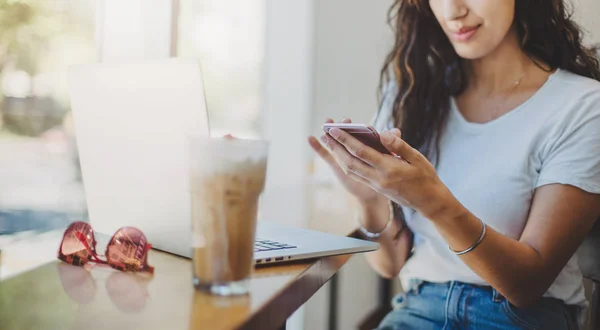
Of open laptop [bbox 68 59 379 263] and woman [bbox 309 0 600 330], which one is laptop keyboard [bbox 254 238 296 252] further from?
woman [bbox 309 0 600 330]

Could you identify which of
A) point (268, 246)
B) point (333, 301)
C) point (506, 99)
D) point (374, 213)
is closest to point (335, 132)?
point (268, 246)

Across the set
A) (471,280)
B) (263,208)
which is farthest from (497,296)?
(263,208)

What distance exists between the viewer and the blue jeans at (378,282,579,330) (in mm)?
838

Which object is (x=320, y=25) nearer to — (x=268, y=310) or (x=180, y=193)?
(x=180, y=193)

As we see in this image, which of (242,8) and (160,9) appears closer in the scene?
(160,9)

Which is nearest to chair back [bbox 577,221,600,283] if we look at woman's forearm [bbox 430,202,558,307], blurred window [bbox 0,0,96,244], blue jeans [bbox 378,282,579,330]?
blue jeans [bbox 378,282,579,330]

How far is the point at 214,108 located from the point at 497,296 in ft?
3.40

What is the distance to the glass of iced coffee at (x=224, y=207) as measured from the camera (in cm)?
46

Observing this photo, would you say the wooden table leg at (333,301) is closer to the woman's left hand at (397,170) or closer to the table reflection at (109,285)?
the woman's left hand at (397,170)

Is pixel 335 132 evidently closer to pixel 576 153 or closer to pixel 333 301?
pixel 576 153

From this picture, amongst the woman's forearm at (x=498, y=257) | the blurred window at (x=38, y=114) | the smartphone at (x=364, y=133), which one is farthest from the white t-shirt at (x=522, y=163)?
the blurred window at (x=38, y=114)

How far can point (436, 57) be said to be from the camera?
1.15 m

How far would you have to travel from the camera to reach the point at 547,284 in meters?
0.80

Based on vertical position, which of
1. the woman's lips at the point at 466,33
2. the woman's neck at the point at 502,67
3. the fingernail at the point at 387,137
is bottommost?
the fingernail at the point at 387,137
